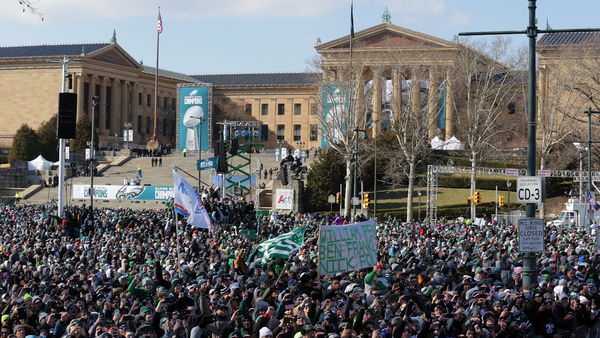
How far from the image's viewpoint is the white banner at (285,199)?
47.6m

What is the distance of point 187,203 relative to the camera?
59.9 feet

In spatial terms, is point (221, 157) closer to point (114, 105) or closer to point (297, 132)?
point (114, 105)

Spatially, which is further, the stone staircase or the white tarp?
the white tarp

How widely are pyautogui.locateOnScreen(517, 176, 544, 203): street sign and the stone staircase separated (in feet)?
125

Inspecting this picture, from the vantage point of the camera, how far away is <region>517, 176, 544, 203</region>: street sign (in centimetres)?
1238

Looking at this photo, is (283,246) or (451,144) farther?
(451,144)

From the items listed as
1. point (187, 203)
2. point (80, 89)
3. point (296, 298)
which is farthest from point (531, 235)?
point (80, 89)

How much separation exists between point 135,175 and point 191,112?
14600 mm

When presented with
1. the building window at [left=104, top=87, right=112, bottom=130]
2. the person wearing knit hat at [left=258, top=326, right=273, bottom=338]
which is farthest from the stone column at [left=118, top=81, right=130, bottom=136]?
the person wearing knit hat at [left=258, top=326, right=273, bottom=338]

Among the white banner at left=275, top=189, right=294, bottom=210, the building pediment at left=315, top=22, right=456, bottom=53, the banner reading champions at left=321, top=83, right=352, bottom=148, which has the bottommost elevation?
the white banner at left=275, top=189, right=294, bottom=210

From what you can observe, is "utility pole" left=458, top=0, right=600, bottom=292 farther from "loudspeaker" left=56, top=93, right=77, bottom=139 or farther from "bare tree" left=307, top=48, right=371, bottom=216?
"bare tree" left=307, top=48, right=371, bottom=216

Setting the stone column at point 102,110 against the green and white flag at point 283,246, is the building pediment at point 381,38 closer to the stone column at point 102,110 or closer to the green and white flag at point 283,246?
the stone column at point 102,110

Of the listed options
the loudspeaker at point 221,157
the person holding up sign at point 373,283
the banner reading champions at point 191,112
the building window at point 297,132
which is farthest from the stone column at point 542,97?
the building window at point 297,132

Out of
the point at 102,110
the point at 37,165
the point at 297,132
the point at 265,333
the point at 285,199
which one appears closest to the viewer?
the point at 265,333
